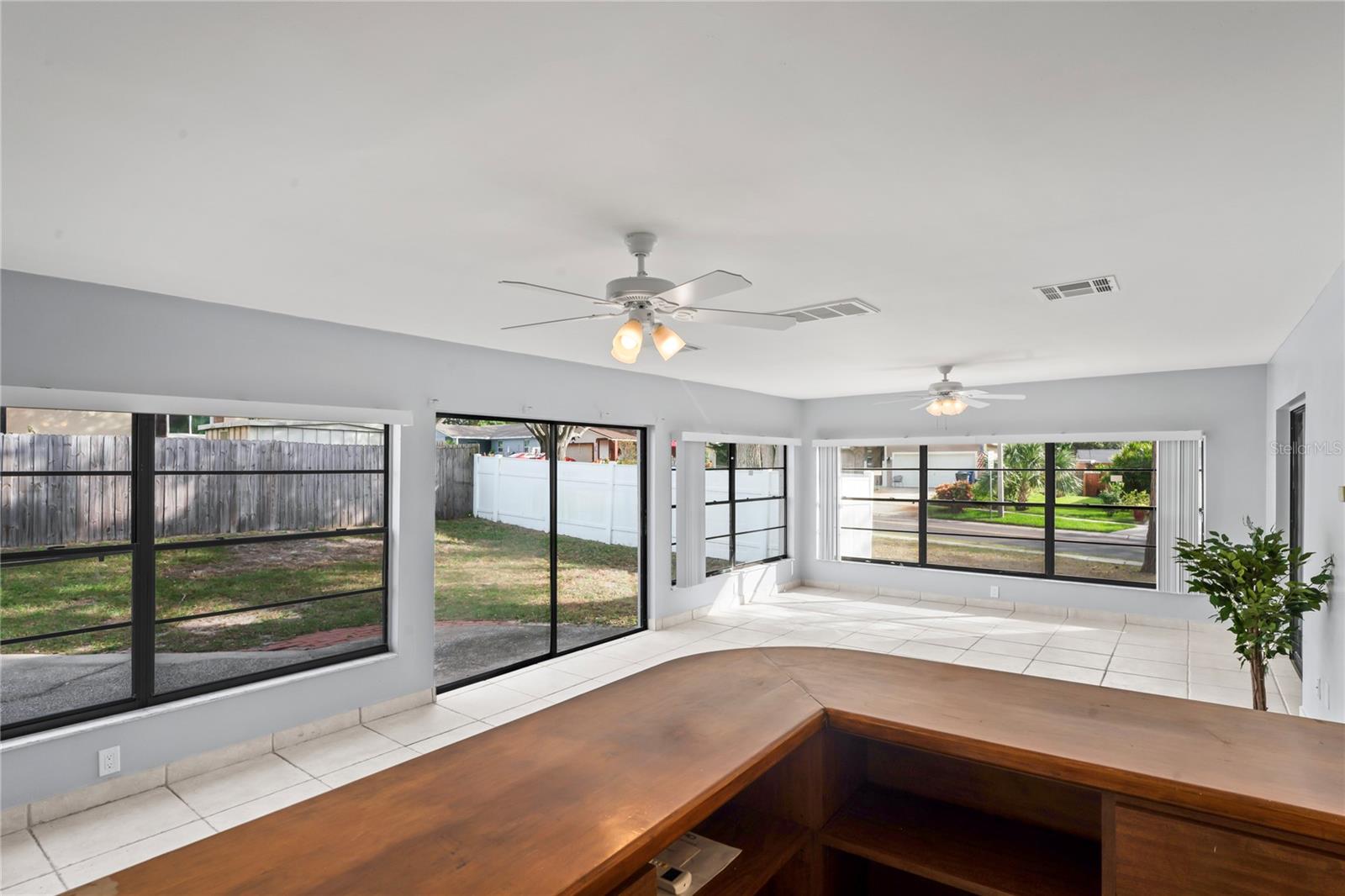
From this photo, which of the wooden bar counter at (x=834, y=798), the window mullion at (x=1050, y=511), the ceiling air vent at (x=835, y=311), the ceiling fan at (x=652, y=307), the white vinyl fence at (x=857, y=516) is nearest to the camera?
the wooden bar counter at (x=834, y=798)

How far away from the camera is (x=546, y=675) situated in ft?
17.5

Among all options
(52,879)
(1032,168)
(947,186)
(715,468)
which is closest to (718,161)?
(947,186)

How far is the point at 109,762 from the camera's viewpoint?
11.0ft

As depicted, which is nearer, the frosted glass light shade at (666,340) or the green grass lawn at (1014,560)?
the frosted glass light shade at (666,340)

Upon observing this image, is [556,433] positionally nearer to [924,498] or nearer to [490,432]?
[490,432]

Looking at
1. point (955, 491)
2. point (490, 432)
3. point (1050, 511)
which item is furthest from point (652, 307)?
point (955, 491)

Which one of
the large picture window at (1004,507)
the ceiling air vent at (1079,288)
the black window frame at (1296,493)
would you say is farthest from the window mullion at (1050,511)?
the ceiling air vent at (1079,288)

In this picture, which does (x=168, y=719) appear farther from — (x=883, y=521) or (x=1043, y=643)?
(x=883, y=521)

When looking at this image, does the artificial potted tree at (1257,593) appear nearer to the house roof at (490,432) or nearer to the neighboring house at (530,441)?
the neighboring house at (530,441)

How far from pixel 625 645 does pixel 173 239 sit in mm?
4578

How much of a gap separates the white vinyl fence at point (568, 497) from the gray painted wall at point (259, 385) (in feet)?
5.11

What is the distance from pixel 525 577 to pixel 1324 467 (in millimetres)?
6941

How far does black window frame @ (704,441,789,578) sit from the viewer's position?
25.3 feet

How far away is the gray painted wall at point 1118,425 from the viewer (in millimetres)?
6328
